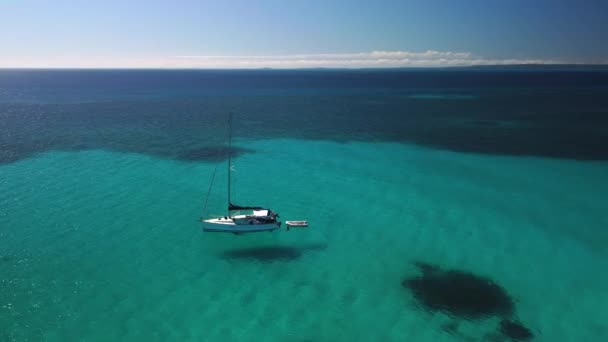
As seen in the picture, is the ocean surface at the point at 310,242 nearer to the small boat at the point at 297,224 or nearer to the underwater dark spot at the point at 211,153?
the underwater dark spot at the point at 211,153

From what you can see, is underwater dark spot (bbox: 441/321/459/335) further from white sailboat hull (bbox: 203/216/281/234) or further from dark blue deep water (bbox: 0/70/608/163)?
dark blue deep water (bbox: 0/70/608/163)

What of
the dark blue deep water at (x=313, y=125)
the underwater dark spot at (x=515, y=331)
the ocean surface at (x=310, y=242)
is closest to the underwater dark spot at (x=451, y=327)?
the ocean surface at (x=310, y=242)

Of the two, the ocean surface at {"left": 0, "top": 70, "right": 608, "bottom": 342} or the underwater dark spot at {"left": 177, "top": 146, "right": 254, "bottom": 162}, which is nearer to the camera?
the ocean surface at {"left": 0, "top": 70, "right": 608, "bottom": 342}

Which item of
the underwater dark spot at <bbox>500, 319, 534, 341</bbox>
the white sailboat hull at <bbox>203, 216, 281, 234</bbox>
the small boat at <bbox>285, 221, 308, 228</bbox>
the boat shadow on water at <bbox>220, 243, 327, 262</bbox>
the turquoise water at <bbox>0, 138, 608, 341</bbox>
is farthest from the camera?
the small boat at <bbox>285, 221, 308, 228</bbox>

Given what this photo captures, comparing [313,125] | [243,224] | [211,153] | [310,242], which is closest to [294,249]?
[310,242]

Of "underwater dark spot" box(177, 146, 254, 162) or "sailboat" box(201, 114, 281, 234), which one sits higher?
"underwater dark spot" box(177, 146, 254, 162)

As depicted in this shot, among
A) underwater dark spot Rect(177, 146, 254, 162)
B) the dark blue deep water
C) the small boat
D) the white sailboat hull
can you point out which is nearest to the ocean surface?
underwater dark spot Rect(177, 146, 254, 162)

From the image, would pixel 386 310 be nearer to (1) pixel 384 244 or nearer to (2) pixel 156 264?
(1) pixel 384 244
